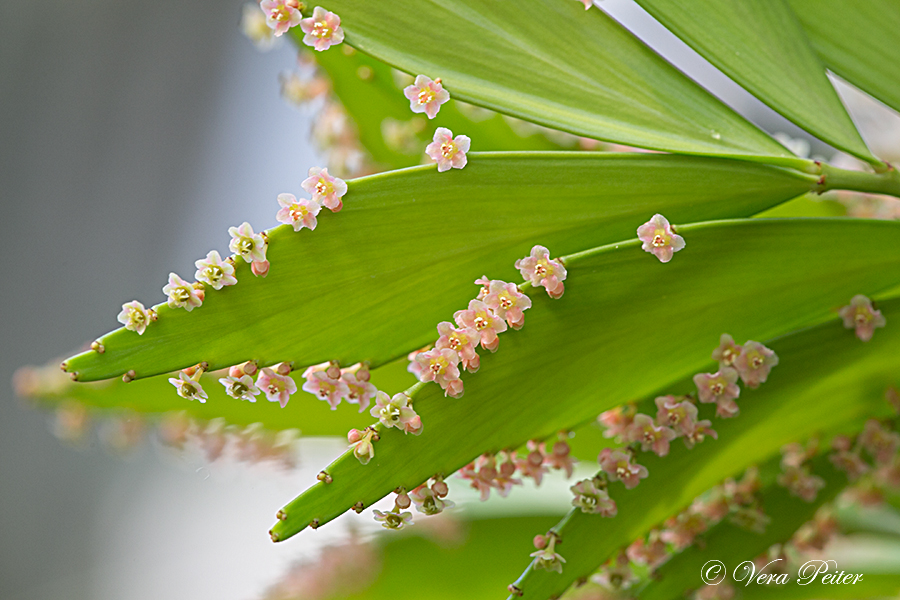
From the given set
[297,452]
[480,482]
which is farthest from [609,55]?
[297,452]

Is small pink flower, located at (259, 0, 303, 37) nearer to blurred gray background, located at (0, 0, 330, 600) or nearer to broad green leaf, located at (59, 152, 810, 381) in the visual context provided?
broad green leaf, located at (59, 152, 810, 381)

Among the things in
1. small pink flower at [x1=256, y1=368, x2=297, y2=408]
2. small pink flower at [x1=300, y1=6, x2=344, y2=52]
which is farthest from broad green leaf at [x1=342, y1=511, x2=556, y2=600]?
small pink flower at [x1=300, y1=6, x2=344, y2=52]

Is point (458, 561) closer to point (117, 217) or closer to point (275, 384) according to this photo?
point (275, 384)

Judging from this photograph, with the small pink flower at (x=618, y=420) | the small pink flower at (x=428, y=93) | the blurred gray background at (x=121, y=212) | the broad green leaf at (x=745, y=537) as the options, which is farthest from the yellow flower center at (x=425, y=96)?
the blurred gray background at (x=121, y=212)

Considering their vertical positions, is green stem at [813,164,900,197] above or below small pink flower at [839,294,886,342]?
above

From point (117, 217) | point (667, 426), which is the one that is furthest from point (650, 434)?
point (117, 217)

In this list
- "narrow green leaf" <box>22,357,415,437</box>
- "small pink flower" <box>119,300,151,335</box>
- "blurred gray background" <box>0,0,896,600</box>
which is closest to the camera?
"small pink flower" <box>119,300,151,335</box>
